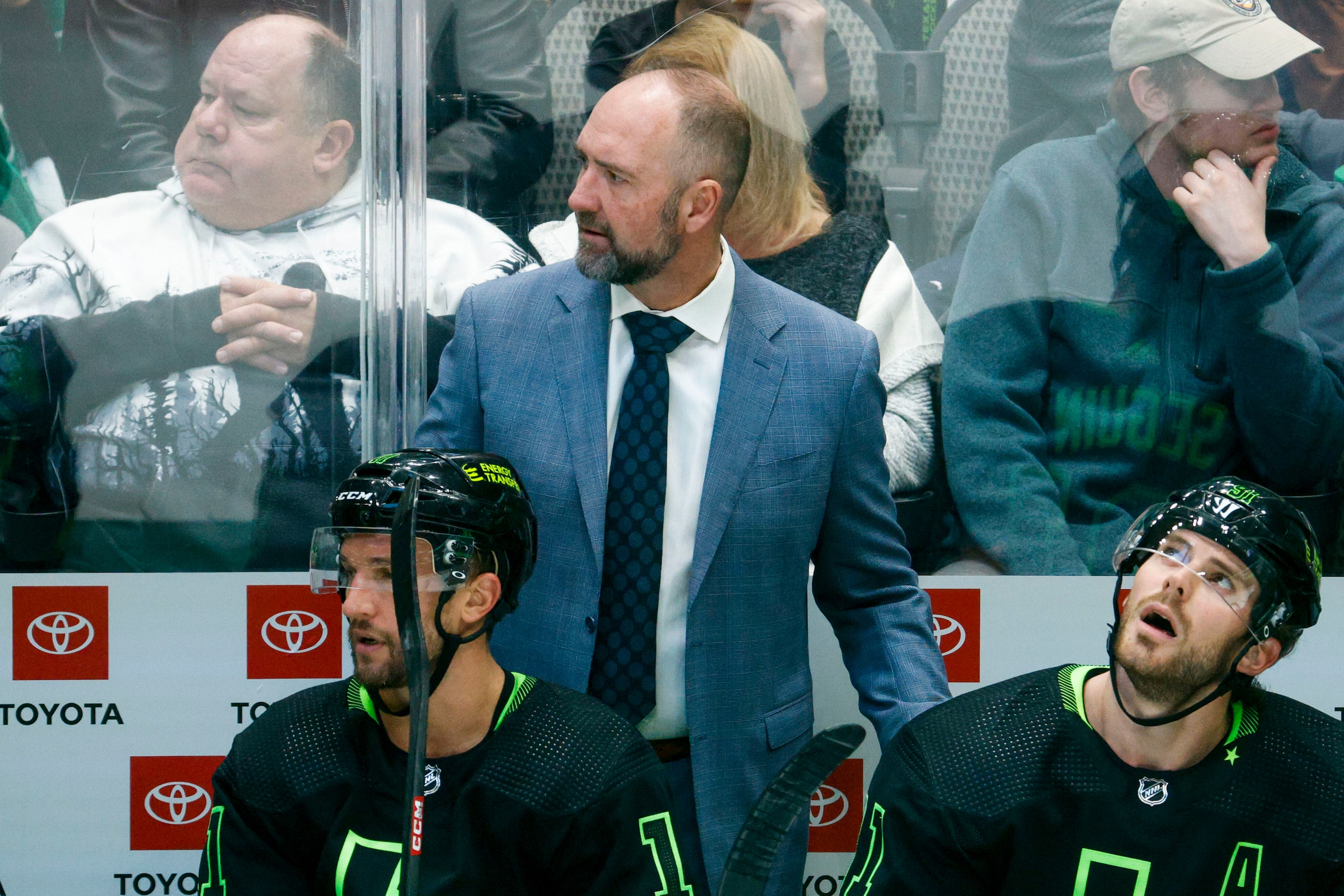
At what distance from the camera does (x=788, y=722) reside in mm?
2197

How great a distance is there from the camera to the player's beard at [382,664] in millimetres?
1733

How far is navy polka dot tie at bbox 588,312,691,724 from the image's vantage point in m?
2.13

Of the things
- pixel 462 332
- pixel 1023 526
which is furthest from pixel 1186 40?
pixel 462 332

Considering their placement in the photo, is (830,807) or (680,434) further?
(830,807)

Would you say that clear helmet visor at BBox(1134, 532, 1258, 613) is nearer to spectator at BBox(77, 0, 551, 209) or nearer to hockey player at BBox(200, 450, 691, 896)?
hockey player at BBox(200, 450, 691, 896)

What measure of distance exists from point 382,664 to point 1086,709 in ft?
2.79

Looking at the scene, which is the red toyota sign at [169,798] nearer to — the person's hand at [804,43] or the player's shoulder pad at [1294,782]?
the person's hand at [804,43]

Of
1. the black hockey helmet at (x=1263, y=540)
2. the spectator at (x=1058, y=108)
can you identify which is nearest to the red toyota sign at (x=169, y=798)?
the spectator at (x=1058, y=108)

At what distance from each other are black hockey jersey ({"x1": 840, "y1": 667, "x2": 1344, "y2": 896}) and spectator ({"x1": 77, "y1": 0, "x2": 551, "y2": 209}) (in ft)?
4.59

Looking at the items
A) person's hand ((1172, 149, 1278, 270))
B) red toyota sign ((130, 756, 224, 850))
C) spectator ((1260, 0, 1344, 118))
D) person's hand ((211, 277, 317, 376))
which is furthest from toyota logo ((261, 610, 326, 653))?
spectator ((1260, 0, 1344, 118))

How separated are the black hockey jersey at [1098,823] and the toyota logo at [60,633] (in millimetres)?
1511

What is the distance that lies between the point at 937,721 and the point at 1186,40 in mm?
1506

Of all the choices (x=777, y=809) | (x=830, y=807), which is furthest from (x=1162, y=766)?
(x=830, y=807)

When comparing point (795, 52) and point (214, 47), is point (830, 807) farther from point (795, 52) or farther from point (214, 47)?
point (214, 47)
